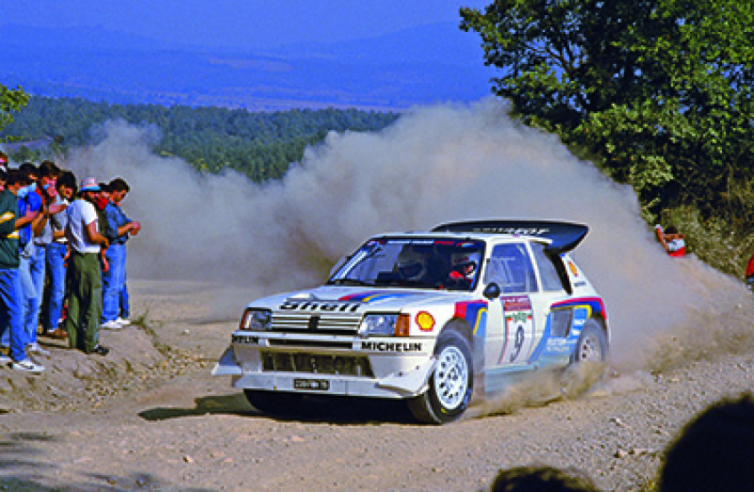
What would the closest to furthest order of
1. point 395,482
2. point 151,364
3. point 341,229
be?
point 395,482 → point 151,364 → point 341,229

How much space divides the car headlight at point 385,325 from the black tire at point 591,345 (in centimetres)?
277

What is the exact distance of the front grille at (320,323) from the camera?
8945 mm

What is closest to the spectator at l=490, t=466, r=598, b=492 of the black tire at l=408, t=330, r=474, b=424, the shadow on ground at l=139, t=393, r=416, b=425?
the black tire at l=408, t=330, r=474, b=424

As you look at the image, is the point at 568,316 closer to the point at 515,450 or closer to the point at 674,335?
the point at 515,450

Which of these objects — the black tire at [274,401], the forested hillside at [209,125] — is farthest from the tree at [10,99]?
the black tire at [274,401]

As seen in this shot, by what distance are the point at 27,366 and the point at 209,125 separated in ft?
299

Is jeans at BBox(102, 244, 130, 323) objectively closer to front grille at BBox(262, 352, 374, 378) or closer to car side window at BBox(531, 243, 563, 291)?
front grille at BBox(262, 352, 374, 378)

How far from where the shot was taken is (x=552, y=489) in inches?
87.8

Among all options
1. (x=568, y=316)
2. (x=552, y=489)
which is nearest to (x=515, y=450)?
(x=568, y=316)

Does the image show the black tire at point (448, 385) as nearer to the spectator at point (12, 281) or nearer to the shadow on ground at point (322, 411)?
the shadow on ground at point (322, 411)

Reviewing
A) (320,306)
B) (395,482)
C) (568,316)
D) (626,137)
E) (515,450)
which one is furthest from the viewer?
(626,137)

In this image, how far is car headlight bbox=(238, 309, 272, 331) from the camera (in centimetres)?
931

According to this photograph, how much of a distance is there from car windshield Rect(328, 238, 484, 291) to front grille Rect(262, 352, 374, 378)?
4.55 feet

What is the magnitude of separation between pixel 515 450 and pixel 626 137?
75.8ft
